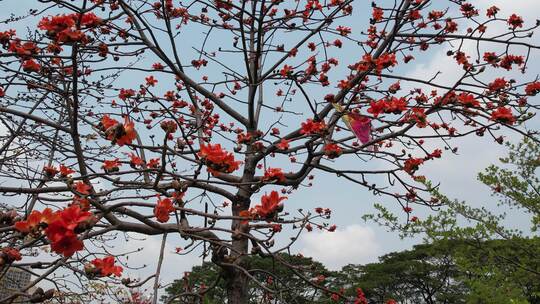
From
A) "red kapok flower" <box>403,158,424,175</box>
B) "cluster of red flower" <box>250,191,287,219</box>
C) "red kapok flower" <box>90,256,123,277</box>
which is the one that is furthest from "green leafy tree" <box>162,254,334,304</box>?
"red kapok flower" <box>403,158,424,175</box>

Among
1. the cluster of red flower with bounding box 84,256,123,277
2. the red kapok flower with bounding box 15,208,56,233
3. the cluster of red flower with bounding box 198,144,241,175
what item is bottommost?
the cluster of red flower with bounding box 84,256,123,277

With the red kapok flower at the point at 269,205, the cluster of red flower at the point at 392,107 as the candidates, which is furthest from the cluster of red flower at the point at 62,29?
the cluster of red flower at the point at 392,107

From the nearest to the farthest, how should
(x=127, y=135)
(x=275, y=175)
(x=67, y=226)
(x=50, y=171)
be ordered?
(x=67, y=226) < (x=127, y=135) < (x=275, y=175) < (x=50, y=171)

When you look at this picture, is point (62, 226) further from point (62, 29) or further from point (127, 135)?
point (62, 29)

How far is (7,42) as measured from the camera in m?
2.71

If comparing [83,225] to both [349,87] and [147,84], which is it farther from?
[147,84]

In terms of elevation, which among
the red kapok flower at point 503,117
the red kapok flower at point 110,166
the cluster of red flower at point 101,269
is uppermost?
the red kapok flower at point 503,117

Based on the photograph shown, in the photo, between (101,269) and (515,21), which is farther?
(515,21)

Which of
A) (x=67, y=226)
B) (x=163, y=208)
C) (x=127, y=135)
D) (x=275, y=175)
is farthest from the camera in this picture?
(x=275, y=175)

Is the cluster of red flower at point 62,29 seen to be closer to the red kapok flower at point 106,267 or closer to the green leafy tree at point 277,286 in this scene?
the red kapok flower at point 106,267

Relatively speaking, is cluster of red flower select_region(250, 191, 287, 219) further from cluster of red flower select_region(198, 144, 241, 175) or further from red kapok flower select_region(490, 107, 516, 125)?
red kapok flower select_region(490, 107, 516, 125)

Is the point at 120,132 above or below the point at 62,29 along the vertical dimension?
below

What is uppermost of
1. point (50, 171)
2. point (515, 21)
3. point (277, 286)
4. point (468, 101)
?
point (515, 21)

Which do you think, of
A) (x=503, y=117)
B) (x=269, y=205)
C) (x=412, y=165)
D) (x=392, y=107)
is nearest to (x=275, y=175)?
(x=269, y=205)
